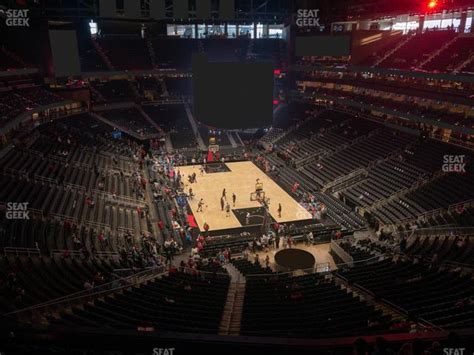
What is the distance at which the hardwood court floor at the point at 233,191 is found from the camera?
26.4 m

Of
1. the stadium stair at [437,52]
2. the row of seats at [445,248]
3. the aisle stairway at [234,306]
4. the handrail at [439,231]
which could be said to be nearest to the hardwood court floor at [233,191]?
the handrail at [439,231]

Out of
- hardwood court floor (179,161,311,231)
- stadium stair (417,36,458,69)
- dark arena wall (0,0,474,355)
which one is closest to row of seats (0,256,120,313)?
dark arena wall (0,0,474,355)

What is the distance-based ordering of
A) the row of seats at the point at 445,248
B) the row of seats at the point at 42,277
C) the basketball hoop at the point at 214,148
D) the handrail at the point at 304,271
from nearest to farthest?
1. the row of seats at the point at 42,277
2. the row of seats at the point at 445,248
3. the handrail at the point at 304,271
4. the basketball hoop at the point at 214,148

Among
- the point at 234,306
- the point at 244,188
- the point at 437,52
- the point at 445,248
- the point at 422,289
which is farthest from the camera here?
the point at 437,52

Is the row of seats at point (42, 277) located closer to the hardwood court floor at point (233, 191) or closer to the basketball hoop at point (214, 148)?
the hardwood court floor at point (233, 191)

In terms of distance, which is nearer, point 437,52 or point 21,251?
point 21,251

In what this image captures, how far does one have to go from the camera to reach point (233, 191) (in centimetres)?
3131

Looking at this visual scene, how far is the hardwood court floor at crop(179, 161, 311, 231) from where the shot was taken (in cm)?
2638

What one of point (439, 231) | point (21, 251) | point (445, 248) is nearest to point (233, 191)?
point (439, 231)

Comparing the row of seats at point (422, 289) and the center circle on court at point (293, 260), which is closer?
the row of seats at point (422, 289)

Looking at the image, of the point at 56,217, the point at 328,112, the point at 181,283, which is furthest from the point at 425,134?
the point at 56,217

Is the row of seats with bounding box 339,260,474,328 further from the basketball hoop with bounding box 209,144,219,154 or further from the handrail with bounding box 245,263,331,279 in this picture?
the basketball hoop with bounding box 209,144,219,154

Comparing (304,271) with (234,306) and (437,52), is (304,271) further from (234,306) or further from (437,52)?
(437,52)

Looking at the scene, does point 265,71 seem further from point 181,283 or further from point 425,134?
point 181,283
